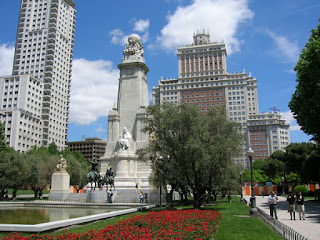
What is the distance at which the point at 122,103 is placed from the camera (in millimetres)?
41156

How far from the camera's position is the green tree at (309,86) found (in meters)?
Result: 23.4

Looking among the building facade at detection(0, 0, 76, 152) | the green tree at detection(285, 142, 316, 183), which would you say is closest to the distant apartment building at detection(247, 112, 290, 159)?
the green tree at detection(285, 142, 316, 183)

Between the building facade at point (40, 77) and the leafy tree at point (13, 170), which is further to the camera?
the building facade at point (40, 77)

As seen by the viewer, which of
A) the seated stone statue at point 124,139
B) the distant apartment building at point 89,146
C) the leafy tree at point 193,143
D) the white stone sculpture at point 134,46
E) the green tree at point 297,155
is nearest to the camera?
the leafy tree at point 193,143

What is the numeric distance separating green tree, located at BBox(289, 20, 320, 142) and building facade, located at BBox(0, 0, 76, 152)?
80009mm

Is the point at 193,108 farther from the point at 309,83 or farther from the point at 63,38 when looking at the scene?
the point at 63,38

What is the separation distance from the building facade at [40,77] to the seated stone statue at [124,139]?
58.9m

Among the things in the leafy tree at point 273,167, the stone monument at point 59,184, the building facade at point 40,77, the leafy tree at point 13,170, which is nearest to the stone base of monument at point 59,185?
the stone monument at point 59,184

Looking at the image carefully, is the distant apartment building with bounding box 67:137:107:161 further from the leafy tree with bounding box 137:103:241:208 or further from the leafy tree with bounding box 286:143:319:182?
the leafy tree with bounding box 137:103:241:208

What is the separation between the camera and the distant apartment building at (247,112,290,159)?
114 metres

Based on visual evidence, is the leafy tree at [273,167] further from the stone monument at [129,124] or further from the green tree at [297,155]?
the stone monument at [129,124]

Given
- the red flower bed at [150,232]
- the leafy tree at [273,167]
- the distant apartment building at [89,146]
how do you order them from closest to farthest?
the red flower bed at [150,232] → the leafy tree at [273,167] → the distant apartment building at [89,146]

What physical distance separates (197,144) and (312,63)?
1272cm

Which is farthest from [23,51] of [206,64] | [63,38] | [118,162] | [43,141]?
[118,162]
